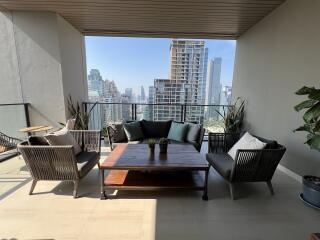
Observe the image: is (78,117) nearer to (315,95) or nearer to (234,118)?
(234,118)

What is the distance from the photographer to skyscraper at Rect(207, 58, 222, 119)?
5250mm

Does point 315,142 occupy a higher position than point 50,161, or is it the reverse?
point 315,142

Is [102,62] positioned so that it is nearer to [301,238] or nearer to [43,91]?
[43,91]

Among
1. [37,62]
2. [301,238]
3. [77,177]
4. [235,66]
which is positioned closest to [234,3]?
[235,66]

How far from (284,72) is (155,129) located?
264 centimetres

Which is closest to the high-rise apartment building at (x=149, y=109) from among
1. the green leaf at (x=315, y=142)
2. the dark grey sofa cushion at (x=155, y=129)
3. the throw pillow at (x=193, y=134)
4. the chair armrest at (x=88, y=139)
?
the dark grey sofa cushion at (x=155, y=129)

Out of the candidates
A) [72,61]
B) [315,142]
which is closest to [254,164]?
[315,142]

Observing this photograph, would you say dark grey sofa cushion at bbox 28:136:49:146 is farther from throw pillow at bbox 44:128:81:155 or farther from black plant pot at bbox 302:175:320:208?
black plant pot at bbox 302:175:320:208

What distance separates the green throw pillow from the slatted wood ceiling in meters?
2.22

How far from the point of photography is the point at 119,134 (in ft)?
12.3

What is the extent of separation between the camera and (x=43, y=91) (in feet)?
13.1

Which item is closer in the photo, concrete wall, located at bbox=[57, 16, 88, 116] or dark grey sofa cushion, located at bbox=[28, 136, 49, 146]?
dark grey sofa cushion, located at bbox=[28, 136, 49, 146]

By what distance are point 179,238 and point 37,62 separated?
4.26 metres

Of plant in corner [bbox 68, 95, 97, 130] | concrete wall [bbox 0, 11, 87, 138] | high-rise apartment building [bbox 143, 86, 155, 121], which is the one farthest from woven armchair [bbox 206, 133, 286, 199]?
concrete wall [bbox 0, 11, 87, 138]
